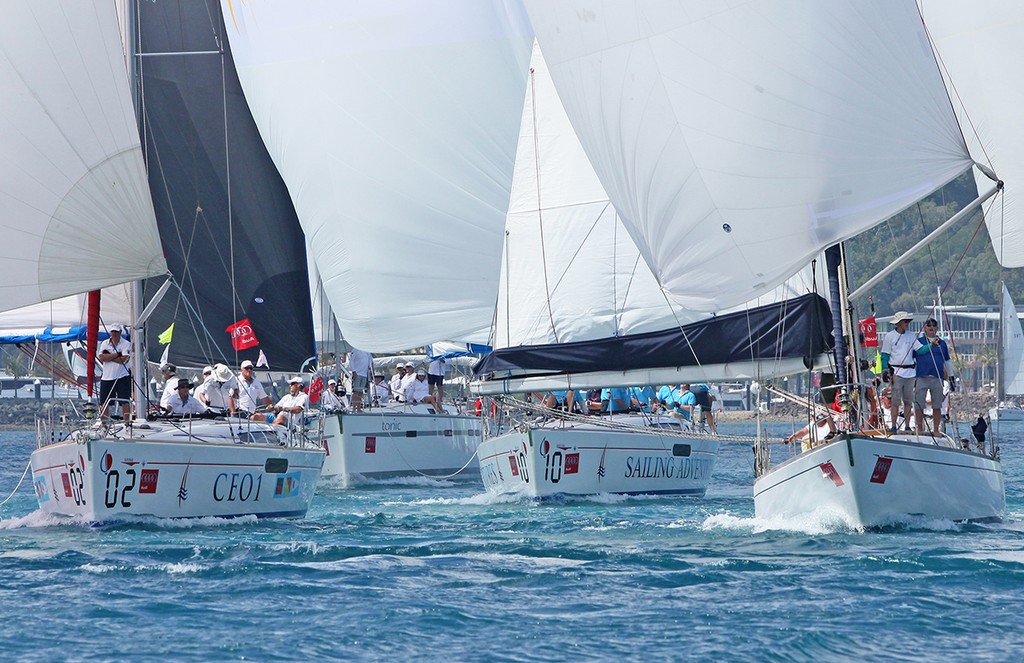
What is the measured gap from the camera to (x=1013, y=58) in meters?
13.4

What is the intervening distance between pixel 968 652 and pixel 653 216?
226 inches

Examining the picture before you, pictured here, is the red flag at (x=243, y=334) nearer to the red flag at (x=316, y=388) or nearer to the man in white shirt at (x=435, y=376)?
the red flag at (x=316, y=388)

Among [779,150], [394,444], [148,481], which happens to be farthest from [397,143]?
[779,150]

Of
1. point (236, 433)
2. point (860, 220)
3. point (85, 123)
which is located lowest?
point (236, 433)

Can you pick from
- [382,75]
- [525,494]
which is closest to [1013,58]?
[525,494]

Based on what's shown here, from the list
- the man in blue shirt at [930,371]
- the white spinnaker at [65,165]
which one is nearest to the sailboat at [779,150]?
the man in blue shirt at [930,371]

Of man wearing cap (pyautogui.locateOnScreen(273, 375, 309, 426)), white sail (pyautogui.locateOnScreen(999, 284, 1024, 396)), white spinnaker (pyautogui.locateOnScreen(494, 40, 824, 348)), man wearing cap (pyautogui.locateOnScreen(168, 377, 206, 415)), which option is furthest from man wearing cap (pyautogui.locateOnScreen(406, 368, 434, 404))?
white sail (pyautogui.locateOnScreen(999, 284, 1024, 396))

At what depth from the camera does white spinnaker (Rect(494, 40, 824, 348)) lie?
655 inches

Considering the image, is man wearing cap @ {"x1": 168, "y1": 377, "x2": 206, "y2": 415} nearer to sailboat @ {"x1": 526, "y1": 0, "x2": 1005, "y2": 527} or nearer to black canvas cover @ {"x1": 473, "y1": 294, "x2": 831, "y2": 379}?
black canvas cover @ {"x1": 473, "y1": 294, "x2": 831, "y2": 379}

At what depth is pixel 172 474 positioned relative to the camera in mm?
13836

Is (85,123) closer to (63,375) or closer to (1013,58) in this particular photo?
(63,375)

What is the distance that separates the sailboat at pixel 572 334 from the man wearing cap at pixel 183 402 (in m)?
3.04

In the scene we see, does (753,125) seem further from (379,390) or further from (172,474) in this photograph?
(379,390)

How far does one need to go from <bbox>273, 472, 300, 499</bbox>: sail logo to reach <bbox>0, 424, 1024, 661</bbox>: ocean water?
1.37 ft
